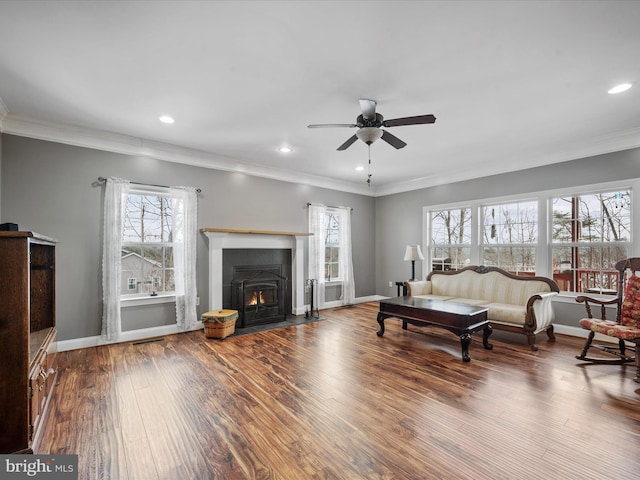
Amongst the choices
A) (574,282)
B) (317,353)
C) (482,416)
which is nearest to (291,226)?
(317,353)

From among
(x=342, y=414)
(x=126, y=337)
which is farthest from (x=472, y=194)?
(x=126, y=337)

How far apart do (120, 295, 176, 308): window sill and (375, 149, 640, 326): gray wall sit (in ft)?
14.8

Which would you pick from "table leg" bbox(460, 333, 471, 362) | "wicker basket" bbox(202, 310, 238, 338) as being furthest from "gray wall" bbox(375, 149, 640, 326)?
"wicker basket" bbox(202, 310, 238, 338)

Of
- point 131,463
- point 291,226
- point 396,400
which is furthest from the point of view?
point 291,226

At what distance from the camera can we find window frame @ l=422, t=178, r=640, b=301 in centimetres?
388

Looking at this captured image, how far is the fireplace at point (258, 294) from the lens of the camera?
16.0 ft

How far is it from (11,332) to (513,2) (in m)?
3.54

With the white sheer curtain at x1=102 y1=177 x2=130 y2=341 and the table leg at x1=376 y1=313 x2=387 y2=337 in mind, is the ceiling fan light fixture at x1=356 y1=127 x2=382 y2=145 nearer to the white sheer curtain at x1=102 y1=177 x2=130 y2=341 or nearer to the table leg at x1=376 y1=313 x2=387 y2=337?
the table leg at x1=376 y1=313 x2=387 y2=337

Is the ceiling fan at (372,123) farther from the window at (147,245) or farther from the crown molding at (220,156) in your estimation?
the window at (147,245)

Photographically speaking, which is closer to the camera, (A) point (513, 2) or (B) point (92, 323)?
(A) point (513, 2)

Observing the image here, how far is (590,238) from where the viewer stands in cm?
430

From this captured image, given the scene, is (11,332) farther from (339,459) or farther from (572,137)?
(572,137)

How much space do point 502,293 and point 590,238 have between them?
139 centimetres

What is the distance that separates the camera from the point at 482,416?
87.0 inches
